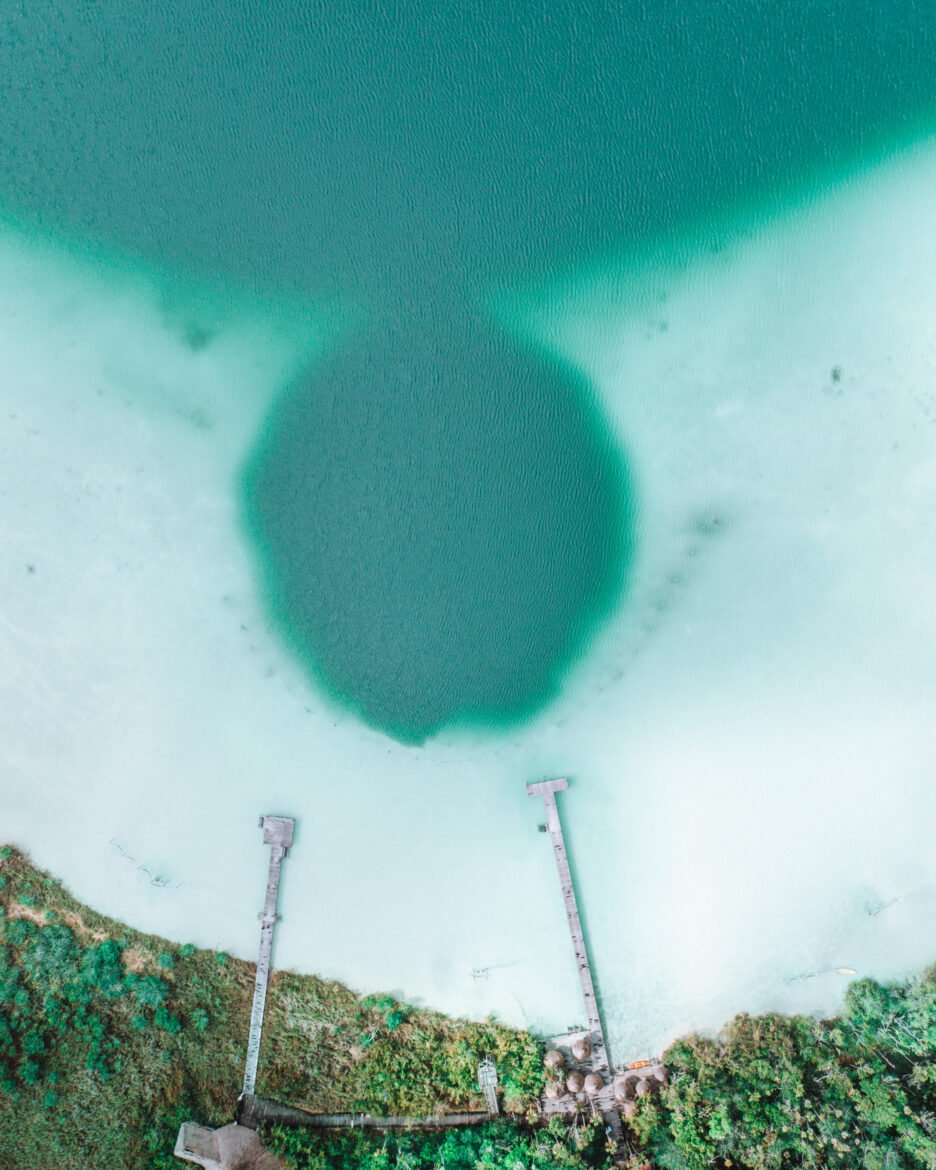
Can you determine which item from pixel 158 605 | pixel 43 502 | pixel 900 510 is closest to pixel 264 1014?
pixel 158 605

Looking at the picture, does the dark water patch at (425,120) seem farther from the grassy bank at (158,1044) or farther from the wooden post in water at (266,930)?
the grassy bank at (158,1044)

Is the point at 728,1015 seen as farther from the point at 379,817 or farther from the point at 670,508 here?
the point at 670,508

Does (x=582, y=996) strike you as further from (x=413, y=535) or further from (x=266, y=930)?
(x=413, y=535)

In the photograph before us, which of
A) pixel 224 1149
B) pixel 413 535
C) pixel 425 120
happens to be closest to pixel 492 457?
pixel 413 535

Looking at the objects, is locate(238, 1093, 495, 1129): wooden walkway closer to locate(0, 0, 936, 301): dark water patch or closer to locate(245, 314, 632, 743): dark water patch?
locate(245, 314, 632, 743): dark water patch

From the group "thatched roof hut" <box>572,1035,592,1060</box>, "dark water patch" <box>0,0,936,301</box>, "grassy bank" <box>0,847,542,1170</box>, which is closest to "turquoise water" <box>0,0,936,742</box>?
"dark water patch" <box>0,0,936,301</box>
